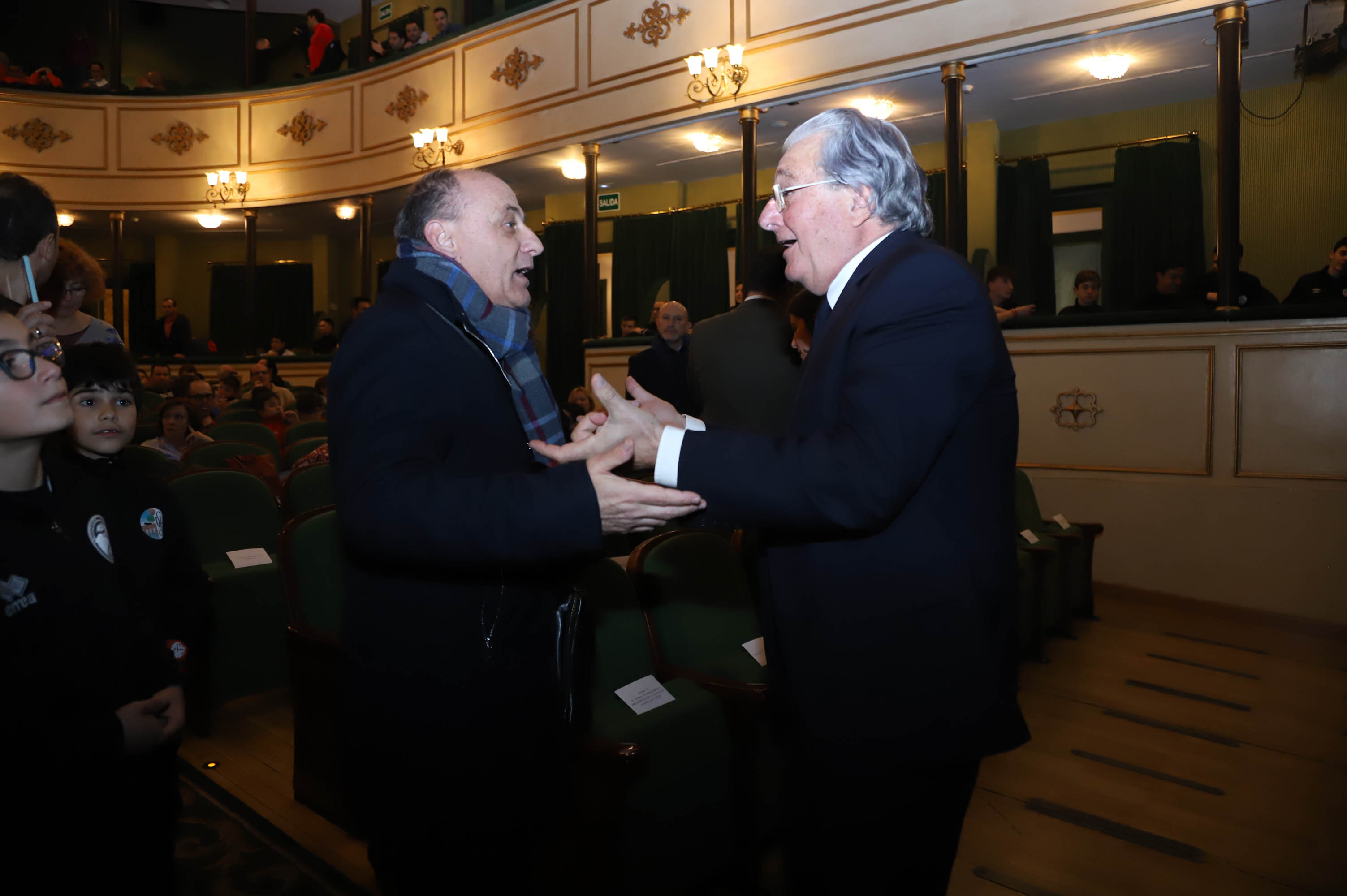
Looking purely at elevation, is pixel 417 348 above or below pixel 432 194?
below

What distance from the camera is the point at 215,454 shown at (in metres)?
3.89

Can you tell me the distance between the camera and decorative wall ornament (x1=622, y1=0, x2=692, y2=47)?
6.84 m

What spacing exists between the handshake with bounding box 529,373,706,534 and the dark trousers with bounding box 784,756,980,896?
432mm

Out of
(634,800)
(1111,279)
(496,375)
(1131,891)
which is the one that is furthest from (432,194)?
(1111,279)

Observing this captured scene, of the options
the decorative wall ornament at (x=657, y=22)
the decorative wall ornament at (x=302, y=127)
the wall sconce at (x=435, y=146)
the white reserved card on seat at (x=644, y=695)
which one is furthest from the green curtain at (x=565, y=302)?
the white reserved card on seat at (x=644, y=695)

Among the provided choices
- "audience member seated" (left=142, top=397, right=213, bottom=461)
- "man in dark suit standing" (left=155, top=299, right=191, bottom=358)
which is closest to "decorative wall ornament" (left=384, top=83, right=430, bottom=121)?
"man in dark suit standing" (left=155, top=299, right=191, bottom=358)

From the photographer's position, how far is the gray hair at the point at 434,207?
1308 millimetres

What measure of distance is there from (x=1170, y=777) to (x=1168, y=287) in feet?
18.4

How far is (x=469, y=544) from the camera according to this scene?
99 cm

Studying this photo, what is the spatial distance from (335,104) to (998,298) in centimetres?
745

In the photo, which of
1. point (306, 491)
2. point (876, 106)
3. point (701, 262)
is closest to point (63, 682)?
point (306, 491)

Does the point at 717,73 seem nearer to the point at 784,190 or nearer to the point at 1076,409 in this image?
the point at 1076,409

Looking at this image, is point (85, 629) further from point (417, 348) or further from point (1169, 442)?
point (1169, 442)

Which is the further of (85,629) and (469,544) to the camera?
(85,629)
